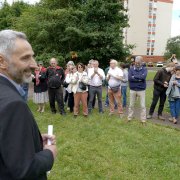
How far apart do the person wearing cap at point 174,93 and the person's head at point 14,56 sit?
7.90 metres

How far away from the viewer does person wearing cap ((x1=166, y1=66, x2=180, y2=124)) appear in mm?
9173

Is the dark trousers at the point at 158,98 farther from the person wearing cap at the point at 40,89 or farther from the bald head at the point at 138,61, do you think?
the person wearing cap at the point at 40,89

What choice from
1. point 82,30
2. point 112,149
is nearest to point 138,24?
point 82,30

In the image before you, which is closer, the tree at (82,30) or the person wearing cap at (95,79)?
the person wearing cap at (95,79)

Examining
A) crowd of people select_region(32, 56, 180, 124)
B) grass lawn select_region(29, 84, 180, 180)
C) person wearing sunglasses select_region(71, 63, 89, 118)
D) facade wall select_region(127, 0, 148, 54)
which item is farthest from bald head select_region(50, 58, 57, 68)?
facade wall select_region(127, 0, 148, 54)

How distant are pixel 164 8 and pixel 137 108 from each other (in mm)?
79733

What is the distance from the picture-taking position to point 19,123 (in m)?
1.57

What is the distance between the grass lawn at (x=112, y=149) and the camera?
5.29 meters

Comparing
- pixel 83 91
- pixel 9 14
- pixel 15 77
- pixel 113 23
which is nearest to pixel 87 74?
pixel 83 91

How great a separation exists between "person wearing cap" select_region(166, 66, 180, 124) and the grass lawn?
0.96m

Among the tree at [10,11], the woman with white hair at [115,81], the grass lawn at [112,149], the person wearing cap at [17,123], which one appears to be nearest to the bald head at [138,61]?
the woman with white hair at [115,81]

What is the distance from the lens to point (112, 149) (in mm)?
6461

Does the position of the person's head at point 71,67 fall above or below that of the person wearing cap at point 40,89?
above

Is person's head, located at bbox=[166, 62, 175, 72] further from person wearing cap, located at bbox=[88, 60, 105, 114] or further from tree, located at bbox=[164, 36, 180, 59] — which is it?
tree, located at bbox=[164, 36, 180, 59]
